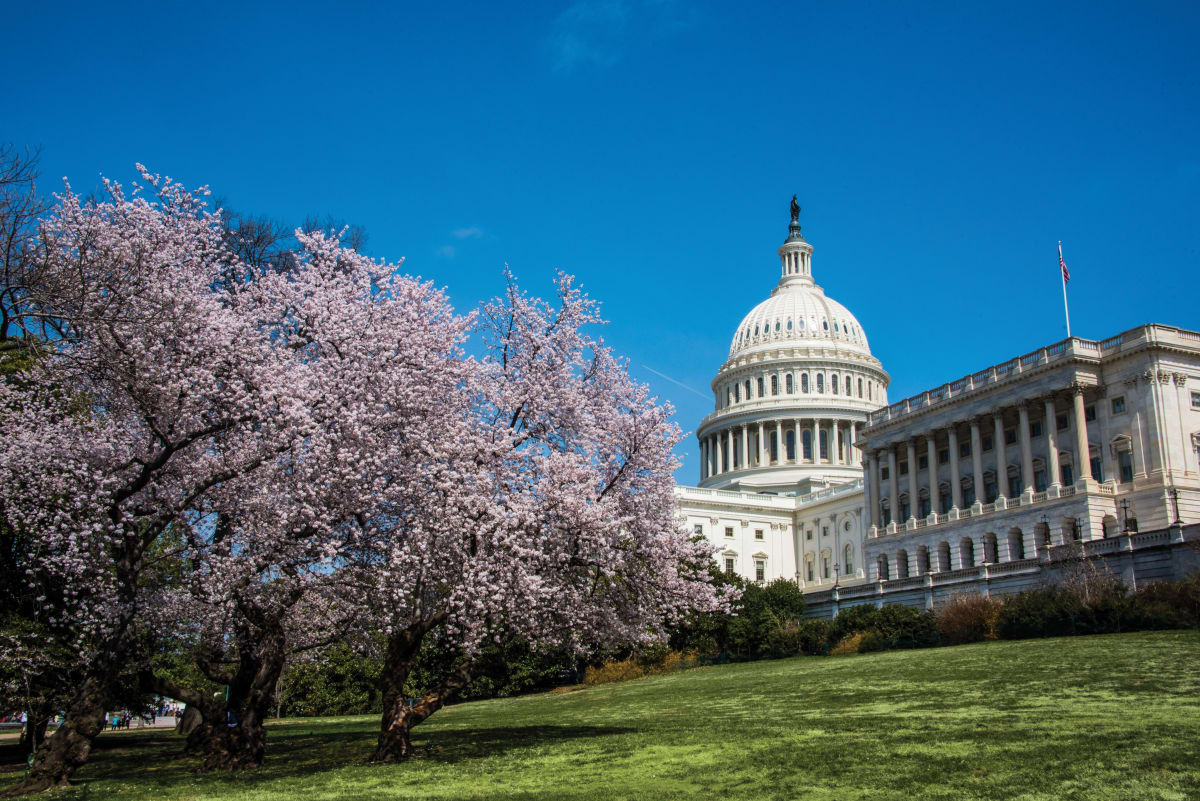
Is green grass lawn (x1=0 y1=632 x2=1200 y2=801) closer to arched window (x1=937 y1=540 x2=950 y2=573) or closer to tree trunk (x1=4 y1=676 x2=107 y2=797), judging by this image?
tree trunk (x1=4 y1=676 x2=107 y2=797)

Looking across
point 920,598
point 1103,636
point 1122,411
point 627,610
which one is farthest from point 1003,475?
point 627,610

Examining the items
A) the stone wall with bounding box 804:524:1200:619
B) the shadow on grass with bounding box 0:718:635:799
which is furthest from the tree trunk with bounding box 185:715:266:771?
the stone wall with bounding box 804:524:1200:619

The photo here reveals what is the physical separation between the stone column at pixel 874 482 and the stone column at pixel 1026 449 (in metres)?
18.2

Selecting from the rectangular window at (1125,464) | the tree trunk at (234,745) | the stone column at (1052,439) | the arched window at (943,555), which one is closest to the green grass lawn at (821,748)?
the tree trunk at (234,745)

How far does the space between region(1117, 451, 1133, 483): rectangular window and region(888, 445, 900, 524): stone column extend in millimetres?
22945

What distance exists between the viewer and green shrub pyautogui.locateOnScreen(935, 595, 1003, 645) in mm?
52062

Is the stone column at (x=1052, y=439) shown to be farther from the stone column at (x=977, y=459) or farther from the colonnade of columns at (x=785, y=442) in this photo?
the colonnade of columns at (x=785, y=442)

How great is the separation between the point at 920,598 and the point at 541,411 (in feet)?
163

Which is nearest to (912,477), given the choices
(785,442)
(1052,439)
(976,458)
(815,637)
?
(976,458)

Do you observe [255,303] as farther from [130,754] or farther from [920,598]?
[920,598]

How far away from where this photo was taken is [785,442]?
14725 cm

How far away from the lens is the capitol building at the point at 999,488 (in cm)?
7181

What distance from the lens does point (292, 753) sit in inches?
1122

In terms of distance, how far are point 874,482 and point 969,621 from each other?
4803 centimetres
